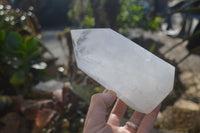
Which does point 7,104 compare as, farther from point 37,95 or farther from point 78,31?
point 78,31

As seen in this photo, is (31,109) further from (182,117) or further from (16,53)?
(182,117)

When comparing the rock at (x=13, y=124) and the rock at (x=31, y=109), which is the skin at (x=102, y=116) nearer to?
the rock at (x=31, y=109)

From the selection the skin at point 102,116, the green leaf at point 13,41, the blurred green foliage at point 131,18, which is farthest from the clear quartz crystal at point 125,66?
the blurred green foliage at point 131,18

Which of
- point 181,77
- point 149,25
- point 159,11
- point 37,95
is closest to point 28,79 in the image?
point 37,95

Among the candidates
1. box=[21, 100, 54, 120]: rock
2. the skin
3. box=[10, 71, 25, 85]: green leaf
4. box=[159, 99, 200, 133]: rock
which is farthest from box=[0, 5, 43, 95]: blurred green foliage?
box=[159, 99, 200, 133]: rock

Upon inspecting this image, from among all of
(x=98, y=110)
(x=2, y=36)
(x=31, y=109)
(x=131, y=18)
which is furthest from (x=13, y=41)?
(x=131, y=18)
